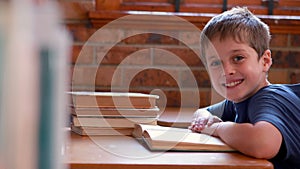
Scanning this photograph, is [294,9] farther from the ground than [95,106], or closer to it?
farther from the ground

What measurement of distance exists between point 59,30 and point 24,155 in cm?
8

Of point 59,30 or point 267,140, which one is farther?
point 267,140

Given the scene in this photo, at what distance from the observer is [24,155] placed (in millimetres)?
290

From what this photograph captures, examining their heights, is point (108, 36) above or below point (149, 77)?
above

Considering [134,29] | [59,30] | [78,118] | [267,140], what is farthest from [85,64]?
[59,30]

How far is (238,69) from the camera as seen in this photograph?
1138 millimetres

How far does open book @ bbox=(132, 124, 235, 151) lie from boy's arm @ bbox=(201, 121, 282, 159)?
21 millimetres

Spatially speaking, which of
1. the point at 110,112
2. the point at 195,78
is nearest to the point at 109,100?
the point at 110,112

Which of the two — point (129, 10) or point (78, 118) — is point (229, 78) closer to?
point (78, 118)

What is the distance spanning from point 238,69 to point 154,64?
0.59m

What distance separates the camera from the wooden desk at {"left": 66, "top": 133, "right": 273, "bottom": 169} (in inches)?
30.3

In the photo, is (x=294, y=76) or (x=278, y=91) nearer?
(x=278, y=91)

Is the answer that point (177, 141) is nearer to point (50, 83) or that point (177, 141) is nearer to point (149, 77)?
point (50, 83)

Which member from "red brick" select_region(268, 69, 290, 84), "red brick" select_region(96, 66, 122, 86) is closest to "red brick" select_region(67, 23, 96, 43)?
"red brick" select_region(96, 66, 122, 86)
